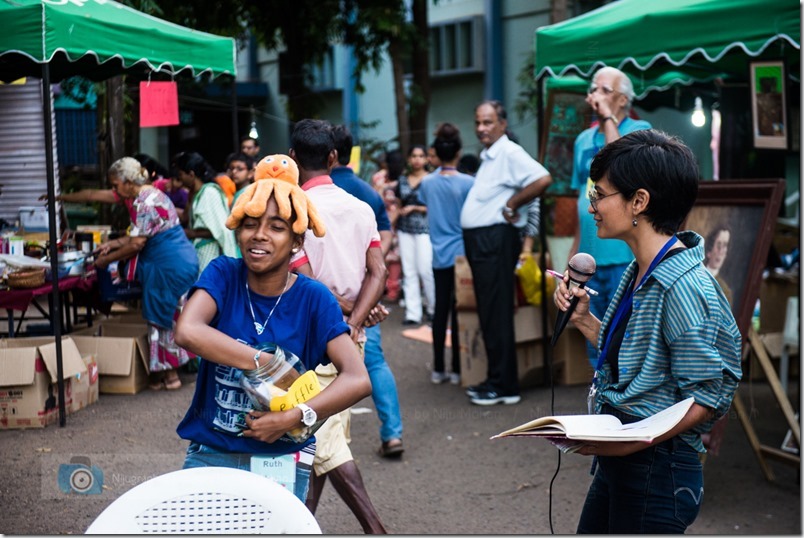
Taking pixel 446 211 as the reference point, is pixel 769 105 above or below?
above

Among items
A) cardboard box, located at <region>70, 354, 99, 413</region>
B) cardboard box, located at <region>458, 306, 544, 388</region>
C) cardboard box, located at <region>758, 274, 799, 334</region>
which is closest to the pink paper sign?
cardboard box, located at <region>70, 354, 99, 413</region>

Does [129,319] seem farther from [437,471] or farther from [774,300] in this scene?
[774,300]

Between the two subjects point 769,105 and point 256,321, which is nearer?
point 256,321

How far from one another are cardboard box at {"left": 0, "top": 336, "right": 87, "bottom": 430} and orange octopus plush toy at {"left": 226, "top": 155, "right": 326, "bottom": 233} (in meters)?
3.93

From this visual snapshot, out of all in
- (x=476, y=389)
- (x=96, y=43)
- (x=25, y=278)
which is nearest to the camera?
(x=96, y=43)

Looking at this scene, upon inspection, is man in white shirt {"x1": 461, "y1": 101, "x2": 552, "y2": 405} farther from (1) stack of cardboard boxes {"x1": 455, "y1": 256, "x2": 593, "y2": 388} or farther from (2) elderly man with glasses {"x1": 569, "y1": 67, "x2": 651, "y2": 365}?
(2) elderly man with glasses {"x1": 569, "y1": 67, "x2": 651, "y2": 365}

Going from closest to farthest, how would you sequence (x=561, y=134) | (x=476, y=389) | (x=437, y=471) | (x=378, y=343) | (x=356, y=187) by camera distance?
(x=356, y=187), (x=378, y=343), (x=437, y=471), (x=476, y=389), (x=561, y=134)

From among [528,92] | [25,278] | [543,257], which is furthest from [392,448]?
[528,92]

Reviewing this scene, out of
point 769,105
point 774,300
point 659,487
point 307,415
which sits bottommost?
point 774,300

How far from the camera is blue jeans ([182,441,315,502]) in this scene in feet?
9.33

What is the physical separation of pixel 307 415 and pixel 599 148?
3.55 m

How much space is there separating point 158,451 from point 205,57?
3.42 metres

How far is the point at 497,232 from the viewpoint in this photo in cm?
699

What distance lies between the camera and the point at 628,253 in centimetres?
572
